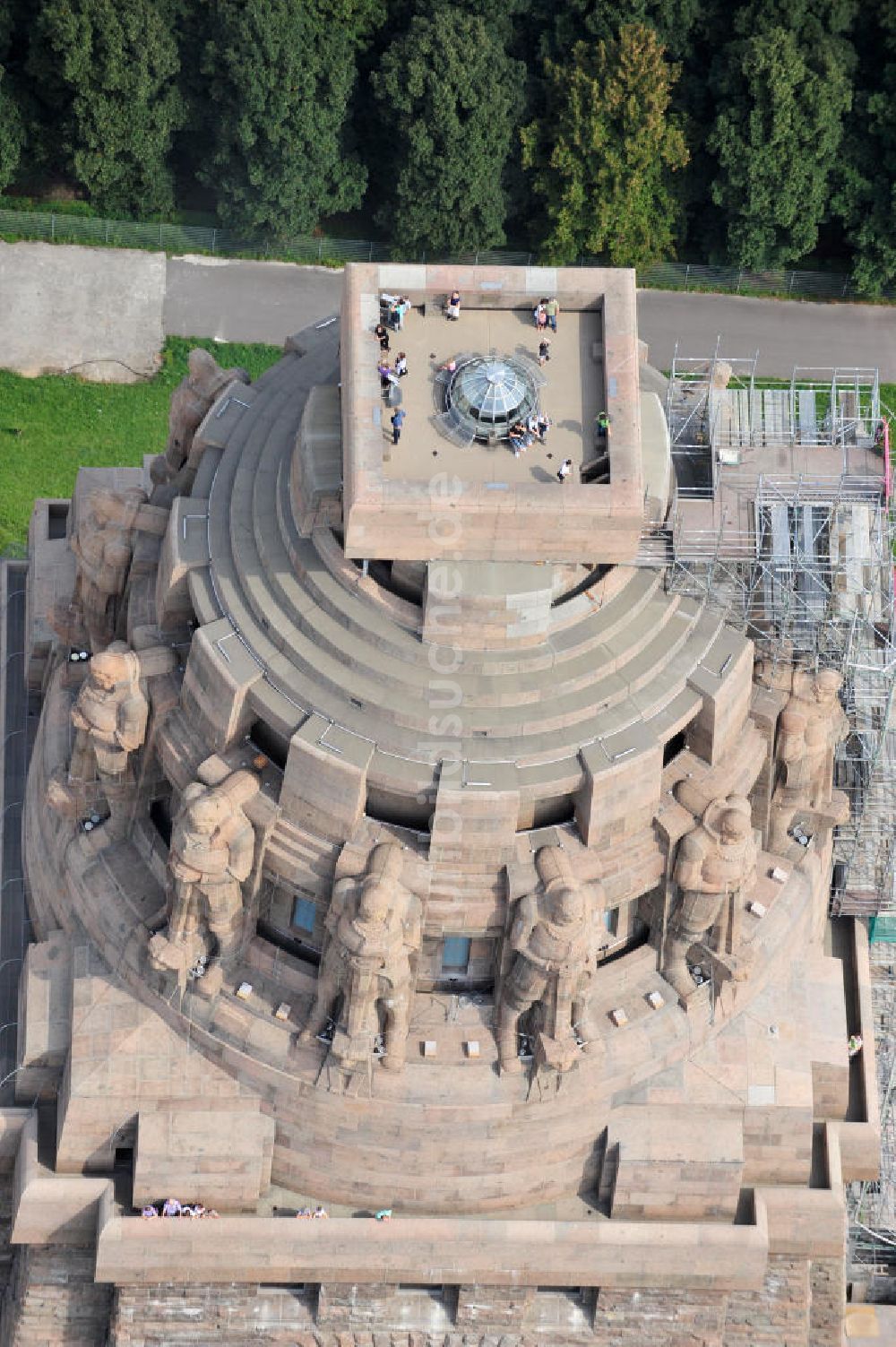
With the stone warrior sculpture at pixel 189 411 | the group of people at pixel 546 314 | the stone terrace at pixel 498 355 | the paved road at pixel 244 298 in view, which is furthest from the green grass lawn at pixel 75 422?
the group of people at pixel 546 314

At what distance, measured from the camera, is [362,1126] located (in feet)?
269

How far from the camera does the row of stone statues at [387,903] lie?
258ft

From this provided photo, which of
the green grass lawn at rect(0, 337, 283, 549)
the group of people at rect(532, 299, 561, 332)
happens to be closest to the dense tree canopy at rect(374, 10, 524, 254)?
the green grass lawn at rect(0, 337, 283, 549)

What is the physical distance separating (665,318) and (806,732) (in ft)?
118

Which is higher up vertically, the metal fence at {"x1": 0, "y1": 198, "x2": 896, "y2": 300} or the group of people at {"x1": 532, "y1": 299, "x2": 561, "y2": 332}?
the metal fence at {"x1": 0, "y1": 198, "x2": 896, "y2": 300}

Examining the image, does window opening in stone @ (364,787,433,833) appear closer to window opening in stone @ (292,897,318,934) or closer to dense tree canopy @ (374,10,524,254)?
window opening in stone @ (292,897,318,934)

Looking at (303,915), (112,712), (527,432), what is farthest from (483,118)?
(303,915)

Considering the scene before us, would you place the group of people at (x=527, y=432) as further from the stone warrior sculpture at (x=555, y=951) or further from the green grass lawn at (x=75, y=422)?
the green grass lawn at (x=75, y=422)

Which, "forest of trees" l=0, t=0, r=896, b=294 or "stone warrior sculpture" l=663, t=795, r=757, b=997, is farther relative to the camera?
"forest of trees" l=0, t=0, r=896, b=294

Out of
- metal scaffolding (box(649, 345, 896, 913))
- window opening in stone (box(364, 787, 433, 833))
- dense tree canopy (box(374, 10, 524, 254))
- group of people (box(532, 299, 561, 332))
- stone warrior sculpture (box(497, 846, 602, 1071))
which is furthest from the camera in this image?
dense tree canopy (box(374, 10, 524, 254))

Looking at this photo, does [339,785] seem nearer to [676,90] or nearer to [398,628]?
[398,628]

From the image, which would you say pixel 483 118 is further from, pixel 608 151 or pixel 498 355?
pixel 498 355

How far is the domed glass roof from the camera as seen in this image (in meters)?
77.3

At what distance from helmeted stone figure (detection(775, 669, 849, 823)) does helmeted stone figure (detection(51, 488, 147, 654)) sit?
58.2 feet
